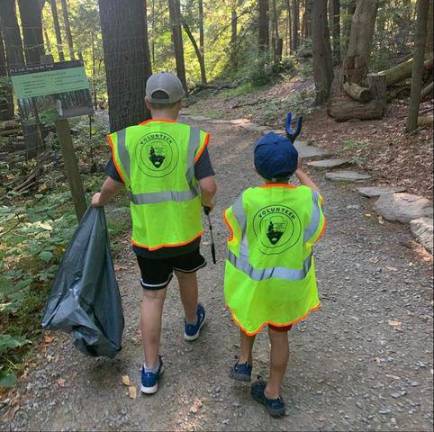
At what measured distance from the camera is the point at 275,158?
86.2 inches

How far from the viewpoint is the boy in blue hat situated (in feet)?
7.25

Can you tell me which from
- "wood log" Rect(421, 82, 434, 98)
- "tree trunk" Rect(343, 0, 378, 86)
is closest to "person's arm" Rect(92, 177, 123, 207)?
"wood log" Rect(421, 82, 434, 98)

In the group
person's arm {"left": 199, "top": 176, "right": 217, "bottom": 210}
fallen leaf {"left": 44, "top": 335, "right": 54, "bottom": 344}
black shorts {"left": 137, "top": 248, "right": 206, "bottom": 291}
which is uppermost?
person's arm {"left": 199, "top": 176, "right": 217, "bottom": 210}

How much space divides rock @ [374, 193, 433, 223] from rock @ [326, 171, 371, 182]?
0.87 m

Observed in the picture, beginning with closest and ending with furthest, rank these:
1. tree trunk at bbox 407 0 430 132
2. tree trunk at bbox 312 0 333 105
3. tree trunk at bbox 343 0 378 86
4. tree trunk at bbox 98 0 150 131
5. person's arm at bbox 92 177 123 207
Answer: person's arm at bbox 92 177 123 207 → tree trunk at bbox 98 0 150 131 → tree trunk at bbox 407 0 430 132 → tree trunk at bbox 343 0 378 86 → tree trunk at bbox 312 0 333 105

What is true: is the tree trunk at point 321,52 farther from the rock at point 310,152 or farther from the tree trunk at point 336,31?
the tree trunk at point 336,31

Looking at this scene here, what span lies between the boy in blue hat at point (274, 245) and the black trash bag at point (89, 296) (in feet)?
3.44

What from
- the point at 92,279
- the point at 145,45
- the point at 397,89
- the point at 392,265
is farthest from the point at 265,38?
the point at 92,279

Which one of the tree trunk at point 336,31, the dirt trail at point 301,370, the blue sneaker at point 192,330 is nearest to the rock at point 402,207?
the dirt trail at point 301,370

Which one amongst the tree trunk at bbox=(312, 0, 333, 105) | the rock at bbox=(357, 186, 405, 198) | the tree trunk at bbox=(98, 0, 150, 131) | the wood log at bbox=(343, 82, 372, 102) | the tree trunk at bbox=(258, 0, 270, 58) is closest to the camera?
the rock at bbox=(357, 186, 405, 198)

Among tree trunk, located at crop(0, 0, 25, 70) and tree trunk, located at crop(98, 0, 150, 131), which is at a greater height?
tree trunk, located at crop(0, 0, 25, 70)

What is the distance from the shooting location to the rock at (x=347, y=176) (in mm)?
6133

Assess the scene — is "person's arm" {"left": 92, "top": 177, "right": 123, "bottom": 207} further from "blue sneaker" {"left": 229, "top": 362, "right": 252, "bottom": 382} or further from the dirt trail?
"blue sneaker" {"left": 229, "top": 362, "right": 252, "bottom": 382}

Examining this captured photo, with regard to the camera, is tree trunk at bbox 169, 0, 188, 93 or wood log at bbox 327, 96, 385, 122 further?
tree trunk at bbox 169, 0, 188, 93
